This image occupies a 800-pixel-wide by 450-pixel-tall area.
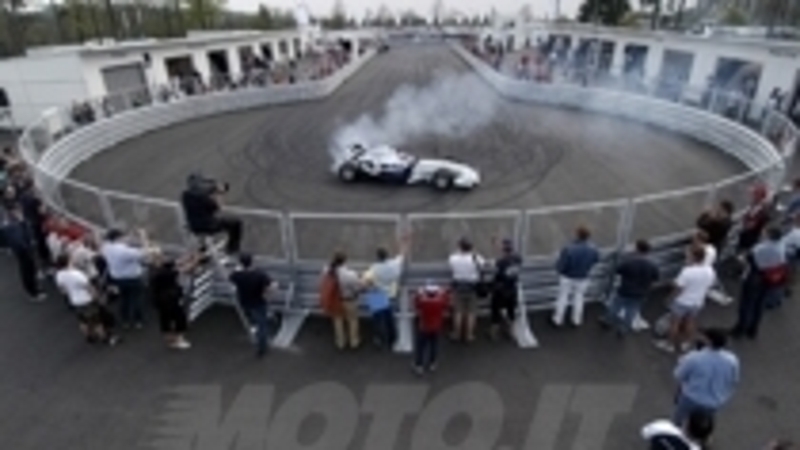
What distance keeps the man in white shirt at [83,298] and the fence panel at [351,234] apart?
3.14 m

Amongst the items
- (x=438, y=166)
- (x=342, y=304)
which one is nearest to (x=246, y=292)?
A: (x=342, y=304)

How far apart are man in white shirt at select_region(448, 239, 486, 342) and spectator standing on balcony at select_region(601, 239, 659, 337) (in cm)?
205

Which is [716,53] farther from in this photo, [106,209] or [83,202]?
[83,202]

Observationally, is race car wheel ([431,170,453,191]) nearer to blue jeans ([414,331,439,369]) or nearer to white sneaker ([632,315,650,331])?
white sneaker ([632,315,650,331])

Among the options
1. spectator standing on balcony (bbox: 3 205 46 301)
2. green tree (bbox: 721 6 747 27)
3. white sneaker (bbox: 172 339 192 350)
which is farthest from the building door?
green tree (bbox: 721 6 747 27)

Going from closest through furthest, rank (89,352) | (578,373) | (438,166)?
(578,373), (89,352), (438,166)

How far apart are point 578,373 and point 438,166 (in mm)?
8202

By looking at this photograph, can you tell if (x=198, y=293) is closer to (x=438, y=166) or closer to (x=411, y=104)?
(x=438, y=166)

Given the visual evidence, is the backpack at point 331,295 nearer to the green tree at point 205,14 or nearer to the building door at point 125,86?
the building door at point 125,86

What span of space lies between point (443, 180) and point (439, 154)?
12.7ft

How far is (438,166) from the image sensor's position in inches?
567

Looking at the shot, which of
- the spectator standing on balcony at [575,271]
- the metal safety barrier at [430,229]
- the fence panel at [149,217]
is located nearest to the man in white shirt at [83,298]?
the fence panel at [149,217]

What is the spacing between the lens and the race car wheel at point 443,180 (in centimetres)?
1430

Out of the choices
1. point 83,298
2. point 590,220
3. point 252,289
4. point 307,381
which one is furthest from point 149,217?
point 590,220
